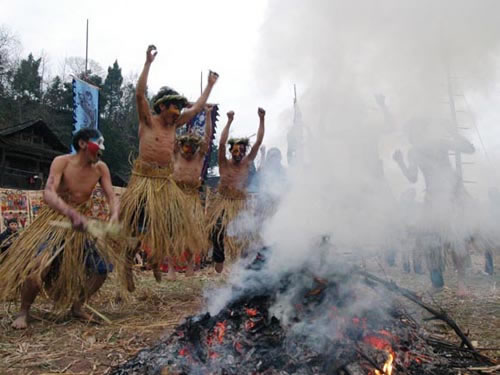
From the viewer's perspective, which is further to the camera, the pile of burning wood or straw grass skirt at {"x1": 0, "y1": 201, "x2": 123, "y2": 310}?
straw grass skirt at {"x1": 0, "y1": 201, "x2": 123, "y2": 310}

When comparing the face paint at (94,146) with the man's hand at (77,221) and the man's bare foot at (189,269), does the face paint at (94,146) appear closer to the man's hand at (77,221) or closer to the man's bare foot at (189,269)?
the man's hand at (77,221)

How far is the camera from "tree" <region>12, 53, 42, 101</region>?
96.8ft

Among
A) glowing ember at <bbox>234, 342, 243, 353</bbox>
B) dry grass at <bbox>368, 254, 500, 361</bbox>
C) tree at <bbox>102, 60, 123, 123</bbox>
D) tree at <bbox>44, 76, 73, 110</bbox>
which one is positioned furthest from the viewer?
tree at <bbox>102, 60, 123, 123</bbox>

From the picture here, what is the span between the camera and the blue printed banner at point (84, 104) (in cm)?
1033

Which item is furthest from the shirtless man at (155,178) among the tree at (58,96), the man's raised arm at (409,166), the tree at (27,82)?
the tree at (27,82)

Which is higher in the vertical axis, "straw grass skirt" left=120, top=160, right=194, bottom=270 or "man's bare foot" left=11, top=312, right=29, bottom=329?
"straw grass skirt" left=120, top=160, right=194, bottom=270

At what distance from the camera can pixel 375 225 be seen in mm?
3623

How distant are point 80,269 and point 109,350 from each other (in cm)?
84

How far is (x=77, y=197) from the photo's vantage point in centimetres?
325

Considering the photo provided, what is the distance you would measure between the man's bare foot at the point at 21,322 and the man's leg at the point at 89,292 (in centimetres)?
36

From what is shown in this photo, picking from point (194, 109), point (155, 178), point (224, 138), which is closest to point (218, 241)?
point (224, 138)

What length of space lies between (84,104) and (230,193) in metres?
7.22

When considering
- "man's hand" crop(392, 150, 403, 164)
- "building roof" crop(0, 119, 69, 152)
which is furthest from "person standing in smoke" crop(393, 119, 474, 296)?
"building roof" crop(0, 119, 69, 152)

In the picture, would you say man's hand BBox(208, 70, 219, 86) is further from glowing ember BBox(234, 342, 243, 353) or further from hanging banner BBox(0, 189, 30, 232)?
hanging banner BBox(0, 189, 30, 232)
